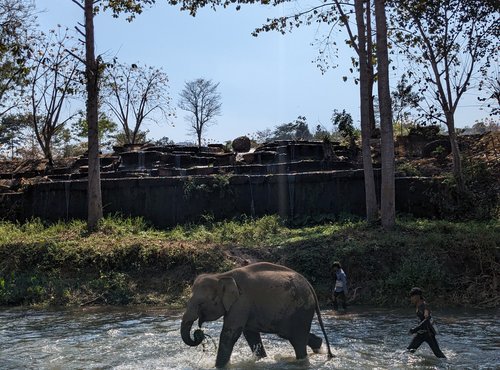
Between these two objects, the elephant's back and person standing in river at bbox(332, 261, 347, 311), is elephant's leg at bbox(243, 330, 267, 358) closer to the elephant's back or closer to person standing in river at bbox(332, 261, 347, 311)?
the elephant's back

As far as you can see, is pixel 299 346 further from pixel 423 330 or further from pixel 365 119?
pixel 365 119

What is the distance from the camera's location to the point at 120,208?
74.7 ft

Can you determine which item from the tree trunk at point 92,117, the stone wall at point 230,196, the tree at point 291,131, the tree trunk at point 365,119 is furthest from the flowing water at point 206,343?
the tree at point 291,131

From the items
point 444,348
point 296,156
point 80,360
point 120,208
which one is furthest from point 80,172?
point 444,348

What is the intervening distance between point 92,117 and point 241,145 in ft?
44.9

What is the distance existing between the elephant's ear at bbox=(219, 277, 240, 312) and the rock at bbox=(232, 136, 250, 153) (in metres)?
24.9

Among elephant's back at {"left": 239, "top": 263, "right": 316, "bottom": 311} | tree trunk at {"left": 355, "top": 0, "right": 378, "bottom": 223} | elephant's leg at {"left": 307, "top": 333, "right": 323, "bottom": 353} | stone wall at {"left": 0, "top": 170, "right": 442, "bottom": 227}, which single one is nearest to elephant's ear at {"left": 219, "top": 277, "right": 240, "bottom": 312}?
elephant's back at {"left": 239, "top": 263, "right": 316, "bottom": 311}

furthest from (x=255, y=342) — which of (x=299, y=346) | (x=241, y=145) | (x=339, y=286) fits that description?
(x=241, y=145)

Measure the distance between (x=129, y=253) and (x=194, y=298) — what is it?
28.8 ft

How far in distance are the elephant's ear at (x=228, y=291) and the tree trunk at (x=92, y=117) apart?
1249cm

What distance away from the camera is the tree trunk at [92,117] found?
804 inches

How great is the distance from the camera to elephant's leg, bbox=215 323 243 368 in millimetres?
8617

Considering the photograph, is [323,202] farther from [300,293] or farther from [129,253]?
[300,293]

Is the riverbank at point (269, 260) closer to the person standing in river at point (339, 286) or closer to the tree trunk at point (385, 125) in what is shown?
the tree trunk at point (385, 125)
